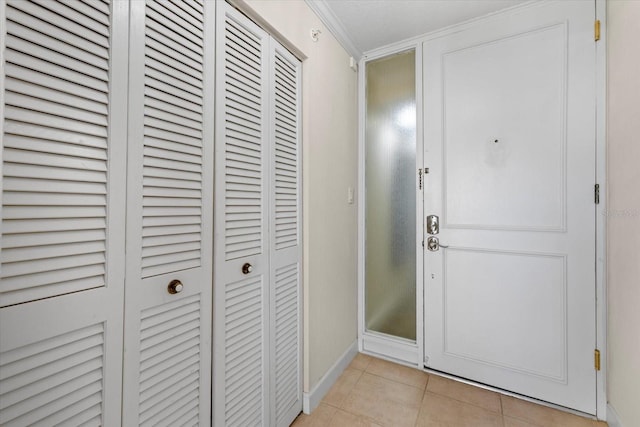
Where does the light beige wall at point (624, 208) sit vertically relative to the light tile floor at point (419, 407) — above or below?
above

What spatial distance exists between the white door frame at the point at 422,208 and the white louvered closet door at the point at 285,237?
0.85 meters

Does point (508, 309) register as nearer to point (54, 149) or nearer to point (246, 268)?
point (246, 268)

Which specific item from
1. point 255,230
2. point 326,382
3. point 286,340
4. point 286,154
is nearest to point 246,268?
point 255,230

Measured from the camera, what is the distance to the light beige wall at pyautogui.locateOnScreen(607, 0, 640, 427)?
4.12 feet

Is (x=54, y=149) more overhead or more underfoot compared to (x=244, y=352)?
more overhead

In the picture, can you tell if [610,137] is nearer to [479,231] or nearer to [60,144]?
[479,231]

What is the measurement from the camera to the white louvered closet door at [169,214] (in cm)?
81

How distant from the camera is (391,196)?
86.8 inches

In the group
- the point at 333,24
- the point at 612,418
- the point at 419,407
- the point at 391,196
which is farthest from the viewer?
the point at 391,196

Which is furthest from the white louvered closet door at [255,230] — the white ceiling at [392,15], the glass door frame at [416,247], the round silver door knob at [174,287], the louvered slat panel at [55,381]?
the glass door frame at [416,247]

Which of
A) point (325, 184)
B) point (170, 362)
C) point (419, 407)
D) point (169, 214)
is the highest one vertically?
point (325, 184)

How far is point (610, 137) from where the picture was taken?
150cm

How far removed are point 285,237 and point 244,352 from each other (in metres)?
0.57

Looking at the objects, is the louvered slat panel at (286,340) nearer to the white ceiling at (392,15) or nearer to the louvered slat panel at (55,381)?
the louvered slat panel at (55,381)
